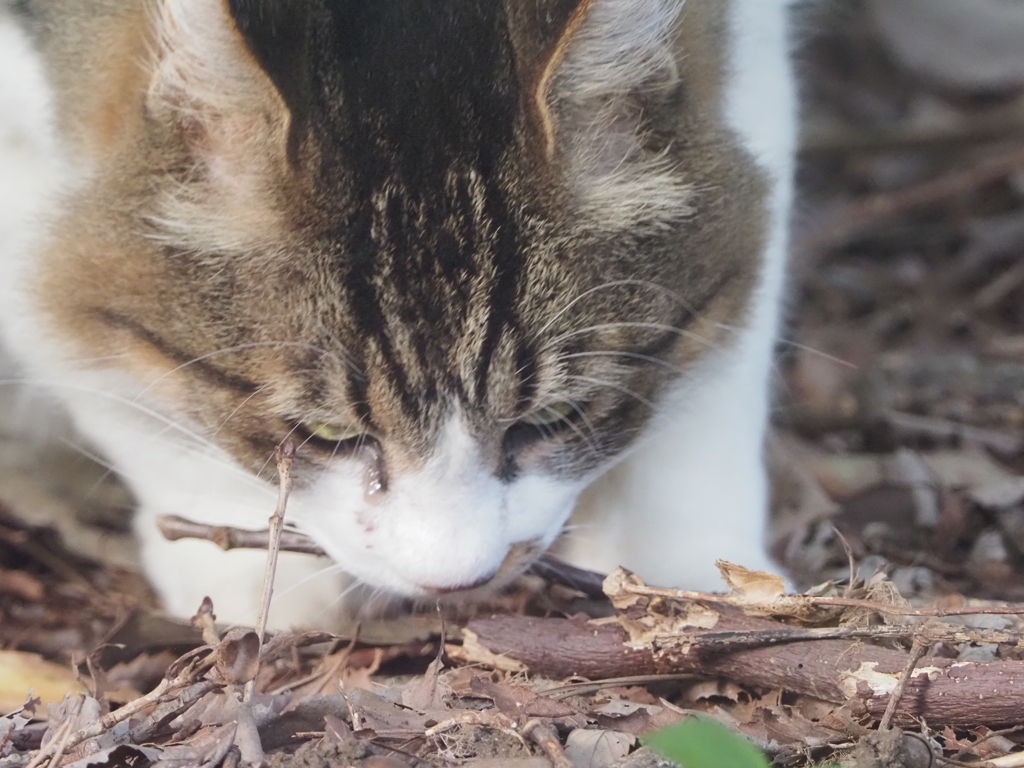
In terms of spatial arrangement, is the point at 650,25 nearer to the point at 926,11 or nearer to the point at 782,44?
the point at 782,44

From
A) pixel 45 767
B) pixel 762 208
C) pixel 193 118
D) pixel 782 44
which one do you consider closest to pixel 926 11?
pixel 782 44

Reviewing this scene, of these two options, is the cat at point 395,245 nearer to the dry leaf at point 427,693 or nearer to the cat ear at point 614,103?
the cat ear at point 614,103

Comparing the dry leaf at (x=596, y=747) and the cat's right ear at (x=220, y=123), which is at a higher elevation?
the cat's right ear at (x=220, y=123)

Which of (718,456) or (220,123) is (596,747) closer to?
(718,456)

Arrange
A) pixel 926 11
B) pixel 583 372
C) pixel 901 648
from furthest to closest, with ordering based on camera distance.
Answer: pixel 926 11 < pixel 583 372 < pixel 901 648

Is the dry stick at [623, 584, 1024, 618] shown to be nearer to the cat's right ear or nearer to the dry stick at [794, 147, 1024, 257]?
the cat's right ear

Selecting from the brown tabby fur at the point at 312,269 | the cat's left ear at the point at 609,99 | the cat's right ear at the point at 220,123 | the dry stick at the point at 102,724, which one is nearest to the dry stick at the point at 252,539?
the brown tabby fur at the point at 312,269
